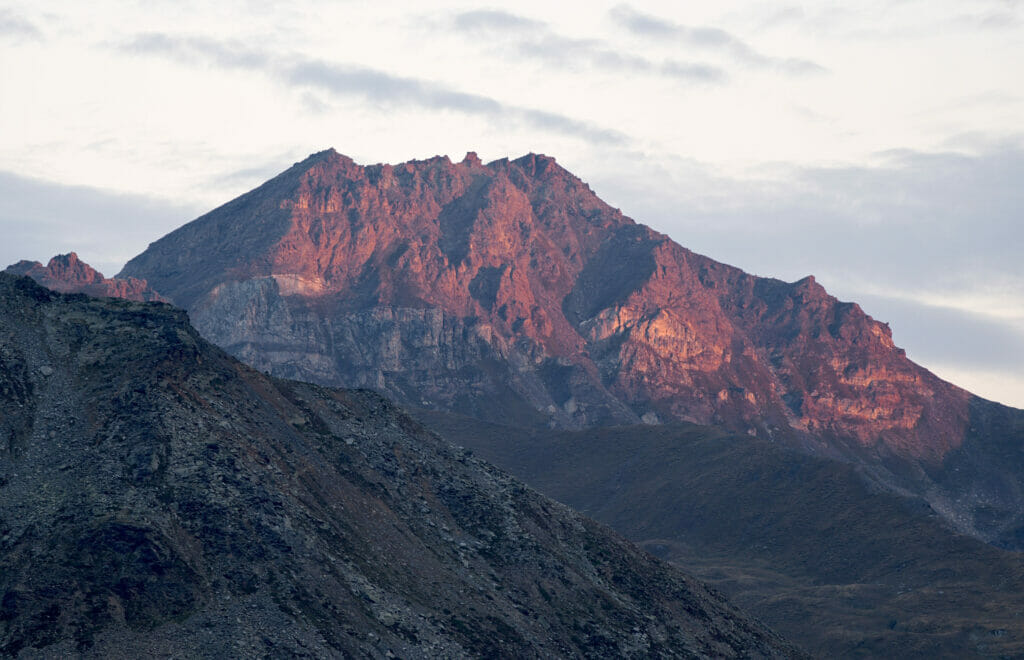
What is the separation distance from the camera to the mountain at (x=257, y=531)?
8644 centimetres

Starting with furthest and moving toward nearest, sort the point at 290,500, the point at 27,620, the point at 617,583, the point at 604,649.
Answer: the point at 617,583
the point at 604,649
the point at 290,500
the point at 27,620

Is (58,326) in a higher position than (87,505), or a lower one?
higher

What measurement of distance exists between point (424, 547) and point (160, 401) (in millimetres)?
26317

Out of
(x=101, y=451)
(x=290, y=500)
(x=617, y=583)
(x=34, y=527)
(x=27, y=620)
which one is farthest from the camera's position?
(x=617, y=583)

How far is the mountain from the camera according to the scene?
86.4 metres

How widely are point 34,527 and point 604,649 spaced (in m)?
50.0


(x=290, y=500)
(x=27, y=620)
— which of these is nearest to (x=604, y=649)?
(x=290, y=500)

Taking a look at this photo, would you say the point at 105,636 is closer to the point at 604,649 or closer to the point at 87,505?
the point at 87,505

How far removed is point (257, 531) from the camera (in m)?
98.3

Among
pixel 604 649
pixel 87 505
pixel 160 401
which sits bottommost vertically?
pixel 604 649

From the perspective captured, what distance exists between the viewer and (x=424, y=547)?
114 m

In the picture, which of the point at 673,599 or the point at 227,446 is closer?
the point at 227,446

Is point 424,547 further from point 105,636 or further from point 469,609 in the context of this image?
point 105,636

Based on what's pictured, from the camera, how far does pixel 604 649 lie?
112938mm
